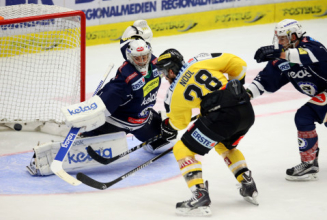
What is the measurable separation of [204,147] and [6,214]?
4.28ft

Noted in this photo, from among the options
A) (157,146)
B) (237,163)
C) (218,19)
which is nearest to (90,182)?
(237,163)

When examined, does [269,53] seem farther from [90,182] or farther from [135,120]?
[90,182]

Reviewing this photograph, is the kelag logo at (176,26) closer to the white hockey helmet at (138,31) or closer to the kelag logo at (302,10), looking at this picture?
the kelag logo at (302,10)

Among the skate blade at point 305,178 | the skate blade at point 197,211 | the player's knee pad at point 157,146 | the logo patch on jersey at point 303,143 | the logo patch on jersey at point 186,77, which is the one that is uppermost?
the logo patch on jersey at point 186,77

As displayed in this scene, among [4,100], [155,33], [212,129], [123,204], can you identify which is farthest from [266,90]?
[155,33]

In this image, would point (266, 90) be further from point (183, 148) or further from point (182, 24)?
point (182, 24)

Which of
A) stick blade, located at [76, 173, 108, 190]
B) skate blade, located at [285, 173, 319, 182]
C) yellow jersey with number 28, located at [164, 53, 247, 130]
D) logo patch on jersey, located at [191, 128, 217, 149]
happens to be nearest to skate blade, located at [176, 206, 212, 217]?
logo patch on jersey, located at [191, 128, 217, 149]

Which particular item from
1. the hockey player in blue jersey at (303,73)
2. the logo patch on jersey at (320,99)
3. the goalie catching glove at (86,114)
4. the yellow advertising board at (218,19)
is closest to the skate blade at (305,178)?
the hockey player in blue jersey at (303,73)

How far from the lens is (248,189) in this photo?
3705mm

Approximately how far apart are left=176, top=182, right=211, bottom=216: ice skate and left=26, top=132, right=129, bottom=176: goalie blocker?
3.26 feet

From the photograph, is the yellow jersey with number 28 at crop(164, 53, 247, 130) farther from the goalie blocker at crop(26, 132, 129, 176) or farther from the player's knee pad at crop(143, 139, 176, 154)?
the player's knee pad at crop(143, 139, 176, 154)

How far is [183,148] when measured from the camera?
3580 mm

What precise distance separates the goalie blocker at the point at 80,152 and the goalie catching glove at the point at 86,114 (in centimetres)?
27

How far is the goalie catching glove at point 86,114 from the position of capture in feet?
13.4
